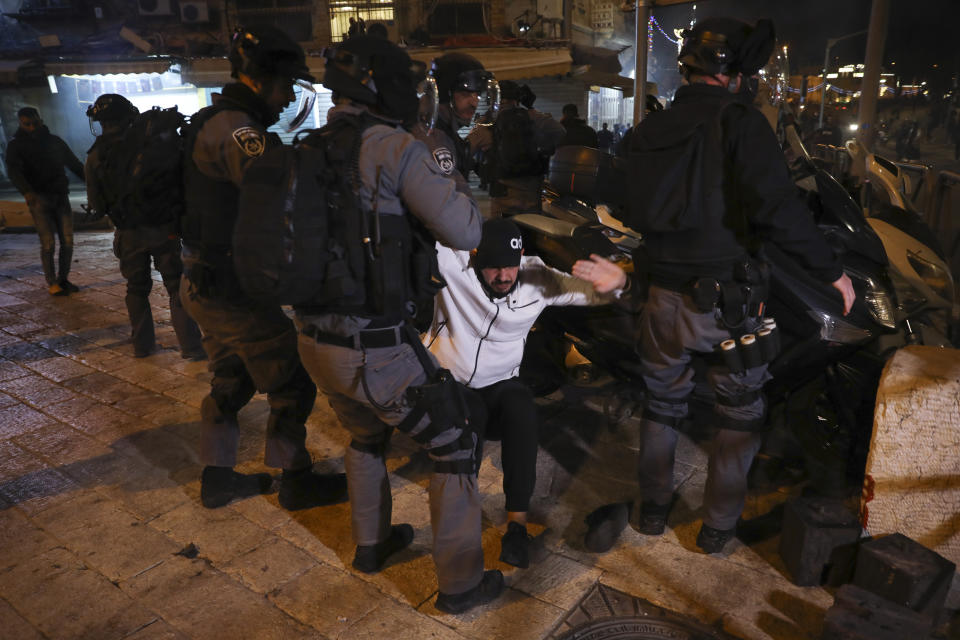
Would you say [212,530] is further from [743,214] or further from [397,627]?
[743,214]

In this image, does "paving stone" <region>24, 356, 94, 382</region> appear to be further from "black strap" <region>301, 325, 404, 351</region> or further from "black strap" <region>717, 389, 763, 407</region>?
"black strap" <region>717, 389, 763, 407</region>

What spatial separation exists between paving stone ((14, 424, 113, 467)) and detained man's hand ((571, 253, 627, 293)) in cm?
296

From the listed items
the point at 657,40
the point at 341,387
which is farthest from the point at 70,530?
the point at 657,40

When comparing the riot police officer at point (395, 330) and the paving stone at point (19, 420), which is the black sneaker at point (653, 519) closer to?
the riot police officer at point (395, 330)

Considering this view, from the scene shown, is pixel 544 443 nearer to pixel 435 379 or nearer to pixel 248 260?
pixel 435 379

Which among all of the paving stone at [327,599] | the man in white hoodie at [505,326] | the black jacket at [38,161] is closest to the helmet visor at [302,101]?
the man in white hoodie at [505,326]

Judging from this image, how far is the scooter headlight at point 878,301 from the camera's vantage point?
292 centimetres

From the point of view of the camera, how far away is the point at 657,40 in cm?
4250

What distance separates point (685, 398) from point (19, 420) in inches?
165

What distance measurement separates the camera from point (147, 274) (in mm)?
5375

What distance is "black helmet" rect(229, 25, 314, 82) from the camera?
2.88m

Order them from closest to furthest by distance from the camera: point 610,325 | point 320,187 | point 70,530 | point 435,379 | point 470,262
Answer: point 320,187
point 435,379
point 470,262
point 70,530
point 610,325

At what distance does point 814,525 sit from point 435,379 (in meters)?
1.55

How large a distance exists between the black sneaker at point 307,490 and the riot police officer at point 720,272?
4.18 feet
